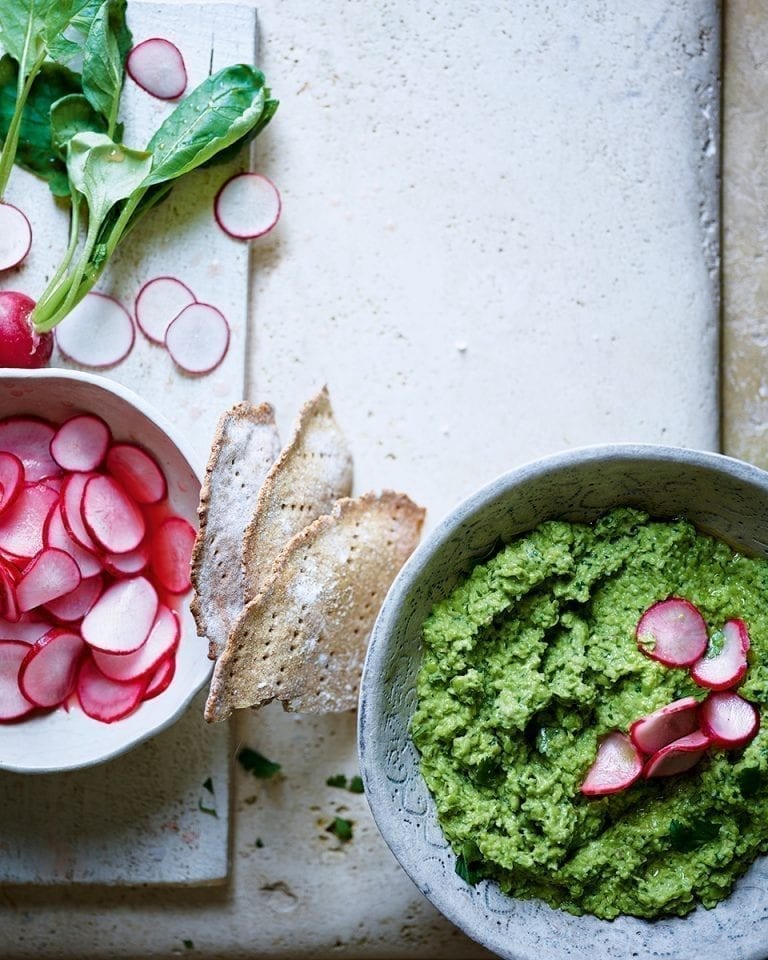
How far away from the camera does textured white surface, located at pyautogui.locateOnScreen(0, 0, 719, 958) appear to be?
1.61 m

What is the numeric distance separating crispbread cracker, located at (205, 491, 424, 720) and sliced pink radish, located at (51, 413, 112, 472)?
0.30 metres

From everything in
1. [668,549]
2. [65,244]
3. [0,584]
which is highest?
[65,244]

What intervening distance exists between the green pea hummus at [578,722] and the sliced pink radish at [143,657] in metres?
0.34

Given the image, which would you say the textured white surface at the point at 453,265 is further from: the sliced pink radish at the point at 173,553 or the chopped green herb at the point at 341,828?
the sliced pink radish at the point at 173,553

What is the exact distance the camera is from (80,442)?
1.43m

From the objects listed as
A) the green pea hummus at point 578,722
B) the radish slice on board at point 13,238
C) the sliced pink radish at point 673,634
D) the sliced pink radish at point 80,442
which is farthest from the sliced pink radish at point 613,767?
the radish slice on board at point 13,238

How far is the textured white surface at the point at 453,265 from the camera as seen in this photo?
5.28 ft

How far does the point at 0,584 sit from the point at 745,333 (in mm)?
1139

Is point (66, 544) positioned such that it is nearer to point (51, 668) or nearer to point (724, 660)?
point (51, 668)

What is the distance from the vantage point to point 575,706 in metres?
1.32

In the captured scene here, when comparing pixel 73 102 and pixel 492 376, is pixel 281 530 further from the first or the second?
pixel 73 102

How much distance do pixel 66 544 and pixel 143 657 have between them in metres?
0.18

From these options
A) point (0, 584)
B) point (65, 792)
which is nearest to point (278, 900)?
point (65, 792)

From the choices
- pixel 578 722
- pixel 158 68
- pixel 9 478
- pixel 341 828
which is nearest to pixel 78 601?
pixel 9 478
